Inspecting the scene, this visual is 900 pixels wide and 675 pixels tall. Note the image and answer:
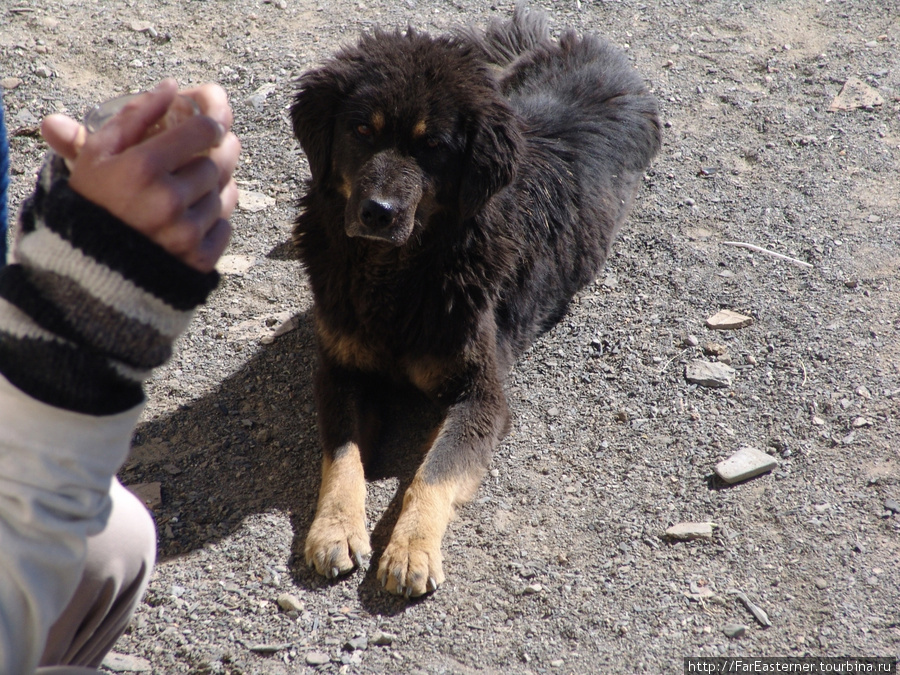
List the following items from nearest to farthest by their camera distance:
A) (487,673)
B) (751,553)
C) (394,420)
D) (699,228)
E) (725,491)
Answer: (487,673), (751,553), (725,491), (394,420), (699,228)

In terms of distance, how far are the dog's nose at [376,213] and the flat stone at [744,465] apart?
68.5 inches

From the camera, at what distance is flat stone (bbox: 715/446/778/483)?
320 centimetres

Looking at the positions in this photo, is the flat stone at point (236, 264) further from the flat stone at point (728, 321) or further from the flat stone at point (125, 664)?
the flat stone at point (728, 321)

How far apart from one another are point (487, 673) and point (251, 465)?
1.38 meters

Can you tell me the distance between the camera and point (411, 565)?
2.75m

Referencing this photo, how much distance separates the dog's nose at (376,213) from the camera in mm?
3031

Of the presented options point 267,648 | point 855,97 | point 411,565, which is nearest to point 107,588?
point 267,648

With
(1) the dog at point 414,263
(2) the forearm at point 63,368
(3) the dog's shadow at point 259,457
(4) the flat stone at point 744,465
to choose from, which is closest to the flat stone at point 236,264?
(3) the dog's shadow at point 259,457

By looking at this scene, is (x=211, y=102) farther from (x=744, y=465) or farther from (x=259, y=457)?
(x=744, y=465)

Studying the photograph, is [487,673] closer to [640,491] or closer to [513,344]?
[640,491]

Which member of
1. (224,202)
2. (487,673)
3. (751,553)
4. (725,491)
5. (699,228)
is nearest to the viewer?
(224,202)

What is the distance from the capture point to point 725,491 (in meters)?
3.16

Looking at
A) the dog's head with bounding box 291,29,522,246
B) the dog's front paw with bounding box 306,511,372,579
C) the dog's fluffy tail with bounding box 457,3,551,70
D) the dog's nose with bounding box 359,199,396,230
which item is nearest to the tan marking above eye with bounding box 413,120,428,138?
the dog's head with bounding box 291,29,522,246

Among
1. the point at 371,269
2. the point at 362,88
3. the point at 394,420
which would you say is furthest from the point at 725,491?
the point at 362,88
